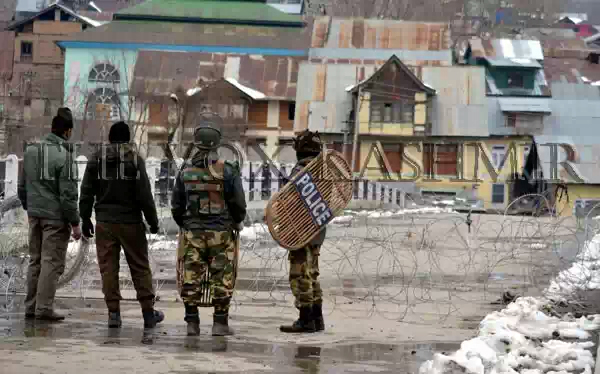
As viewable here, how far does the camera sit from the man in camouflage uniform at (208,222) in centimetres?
1084

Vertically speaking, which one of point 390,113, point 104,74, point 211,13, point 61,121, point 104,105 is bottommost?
point 61,121

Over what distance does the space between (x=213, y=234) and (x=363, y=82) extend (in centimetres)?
5584

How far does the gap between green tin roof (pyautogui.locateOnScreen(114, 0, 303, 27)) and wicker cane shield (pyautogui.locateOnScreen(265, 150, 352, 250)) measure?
244ft

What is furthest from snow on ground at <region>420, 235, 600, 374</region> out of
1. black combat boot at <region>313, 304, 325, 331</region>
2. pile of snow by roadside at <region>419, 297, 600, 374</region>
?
black combat boot at <region>313, 304, 325, 331</region>

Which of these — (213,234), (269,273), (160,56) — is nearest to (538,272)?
(269,273)

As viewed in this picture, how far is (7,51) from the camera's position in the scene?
9312cm

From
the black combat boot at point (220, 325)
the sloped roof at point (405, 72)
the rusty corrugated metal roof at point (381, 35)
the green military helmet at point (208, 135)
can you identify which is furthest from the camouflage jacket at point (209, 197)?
the rusty corrugated metal roof at point (381, 35)

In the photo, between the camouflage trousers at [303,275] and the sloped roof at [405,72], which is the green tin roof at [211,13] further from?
the camouflage trousers at [303,275]

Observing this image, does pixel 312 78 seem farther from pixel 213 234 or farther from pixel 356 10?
pixel 213 234

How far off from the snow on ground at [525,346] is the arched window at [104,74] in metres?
69.5

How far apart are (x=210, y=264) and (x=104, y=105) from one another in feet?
206

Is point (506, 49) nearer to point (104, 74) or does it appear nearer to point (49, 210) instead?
point (104, 74)

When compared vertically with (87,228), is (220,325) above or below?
below

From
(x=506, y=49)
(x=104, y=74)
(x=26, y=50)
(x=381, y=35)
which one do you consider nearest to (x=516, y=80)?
(x=506, y=49)
